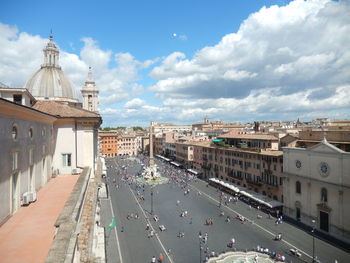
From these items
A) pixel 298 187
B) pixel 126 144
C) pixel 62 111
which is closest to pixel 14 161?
pixel 62 111

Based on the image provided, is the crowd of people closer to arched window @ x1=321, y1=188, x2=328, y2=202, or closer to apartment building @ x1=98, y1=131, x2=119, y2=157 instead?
arched window @ x1=321, y1=188, x2=328, y2=202

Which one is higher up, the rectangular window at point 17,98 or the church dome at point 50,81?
the church dome at point 50,81

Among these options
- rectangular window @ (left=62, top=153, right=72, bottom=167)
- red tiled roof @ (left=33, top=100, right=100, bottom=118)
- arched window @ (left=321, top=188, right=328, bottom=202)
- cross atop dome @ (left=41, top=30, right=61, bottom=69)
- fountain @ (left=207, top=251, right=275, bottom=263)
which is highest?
cross atop dome @ (left=41, top=30, right=61, bottom=69)

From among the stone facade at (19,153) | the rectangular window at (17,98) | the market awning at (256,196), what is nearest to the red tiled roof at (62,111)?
the rectangular window at (17,98)

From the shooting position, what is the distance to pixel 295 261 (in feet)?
71.7

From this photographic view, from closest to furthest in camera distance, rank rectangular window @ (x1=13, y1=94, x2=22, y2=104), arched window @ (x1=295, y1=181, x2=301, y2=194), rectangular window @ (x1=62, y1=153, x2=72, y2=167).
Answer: rectangular window @ (x1=13, y1=94, x2=22, y2=104), rectangular window @ (x1=62, y1=153, x2=72, y2=167), arched window @ (x1=295, y1=181, x2=301, y2=194)

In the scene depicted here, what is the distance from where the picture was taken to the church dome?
34531 mm

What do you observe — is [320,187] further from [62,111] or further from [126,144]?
[126,144]

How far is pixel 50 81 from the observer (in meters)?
35.1

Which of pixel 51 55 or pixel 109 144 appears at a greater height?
pixel 51 55

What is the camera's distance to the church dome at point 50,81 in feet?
113

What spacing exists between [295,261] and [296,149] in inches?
551

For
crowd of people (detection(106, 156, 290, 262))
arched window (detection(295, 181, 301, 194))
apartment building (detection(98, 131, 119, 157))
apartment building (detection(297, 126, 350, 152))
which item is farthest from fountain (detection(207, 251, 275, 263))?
apartment building (detection(98, 131, 119, 157))

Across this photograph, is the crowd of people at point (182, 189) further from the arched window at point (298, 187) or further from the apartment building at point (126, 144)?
the apartment building at point (126, 144)
